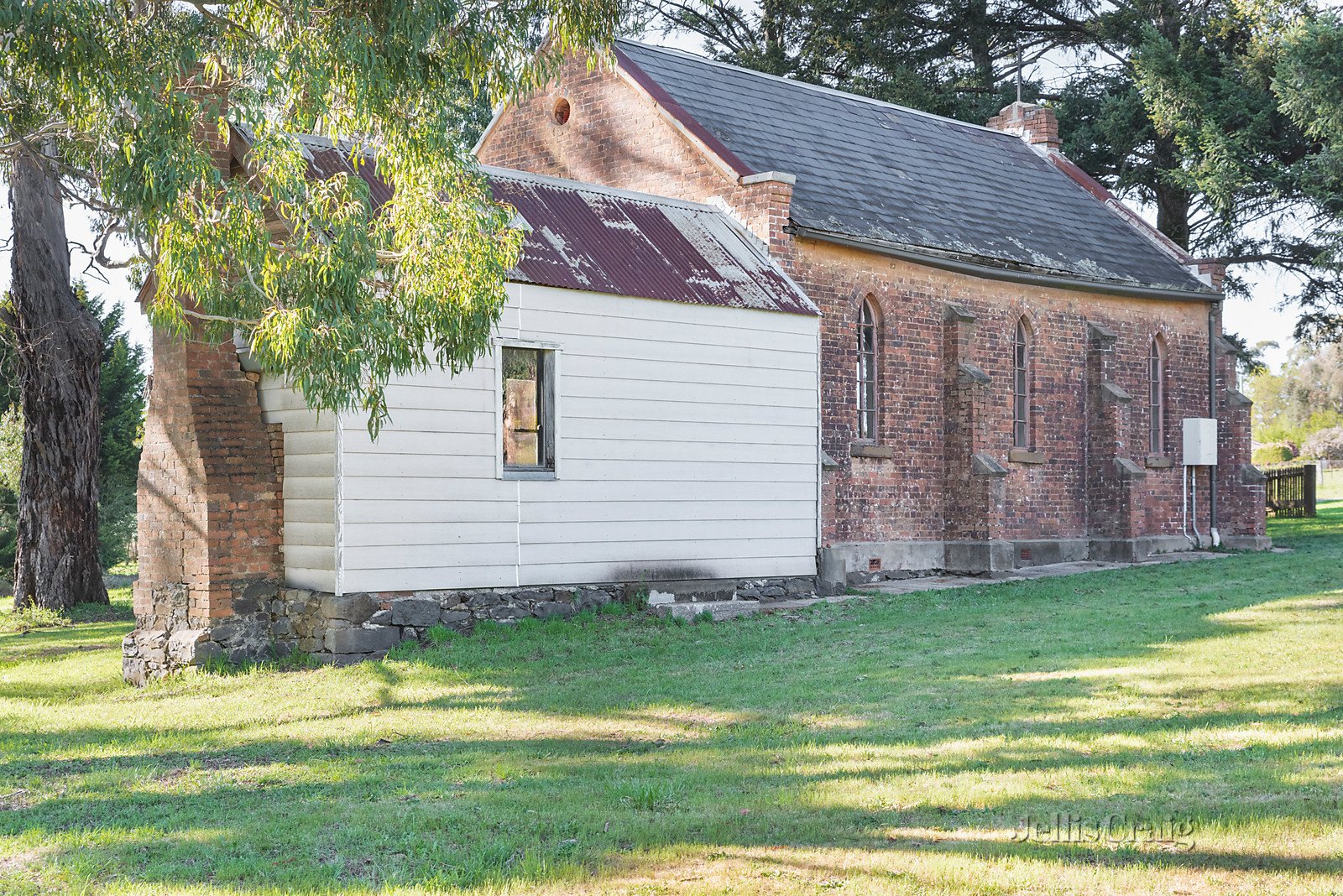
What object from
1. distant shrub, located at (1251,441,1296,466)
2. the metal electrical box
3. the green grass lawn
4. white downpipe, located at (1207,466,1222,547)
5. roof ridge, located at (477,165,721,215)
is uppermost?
roof ridge, located at (477,165,721,215)

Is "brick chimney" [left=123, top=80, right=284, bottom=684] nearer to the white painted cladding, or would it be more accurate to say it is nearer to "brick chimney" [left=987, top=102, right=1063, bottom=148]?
the white painted cladding

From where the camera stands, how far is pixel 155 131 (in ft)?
33.5

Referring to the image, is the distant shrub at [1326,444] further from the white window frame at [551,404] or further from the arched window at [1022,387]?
the white window frame at [551,404]

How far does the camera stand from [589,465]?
603 inches

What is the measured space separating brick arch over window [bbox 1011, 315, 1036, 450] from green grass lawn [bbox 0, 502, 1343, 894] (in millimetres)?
8912

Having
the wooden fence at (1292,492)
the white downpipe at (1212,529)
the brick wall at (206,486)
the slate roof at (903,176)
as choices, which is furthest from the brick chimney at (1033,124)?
the brick wall at (206,486)

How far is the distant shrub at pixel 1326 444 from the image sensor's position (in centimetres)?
7550

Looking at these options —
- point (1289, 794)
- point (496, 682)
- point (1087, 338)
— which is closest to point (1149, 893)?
point (1289, 794)

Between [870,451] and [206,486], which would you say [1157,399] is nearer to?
[870,451]

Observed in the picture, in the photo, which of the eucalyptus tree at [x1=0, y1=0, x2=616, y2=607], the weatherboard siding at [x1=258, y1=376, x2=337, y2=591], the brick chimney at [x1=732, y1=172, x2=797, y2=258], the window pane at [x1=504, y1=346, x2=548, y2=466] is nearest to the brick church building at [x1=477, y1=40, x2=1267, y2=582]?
the brick chimney at [x1=732, y1=172, x2=797, y2=258]

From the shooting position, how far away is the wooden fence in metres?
36.6

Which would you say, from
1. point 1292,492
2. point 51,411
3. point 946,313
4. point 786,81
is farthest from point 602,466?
point 1292,492

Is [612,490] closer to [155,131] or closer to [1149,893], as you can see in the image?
[155,131]

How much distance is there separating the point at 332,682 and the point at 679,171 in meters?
11.0
